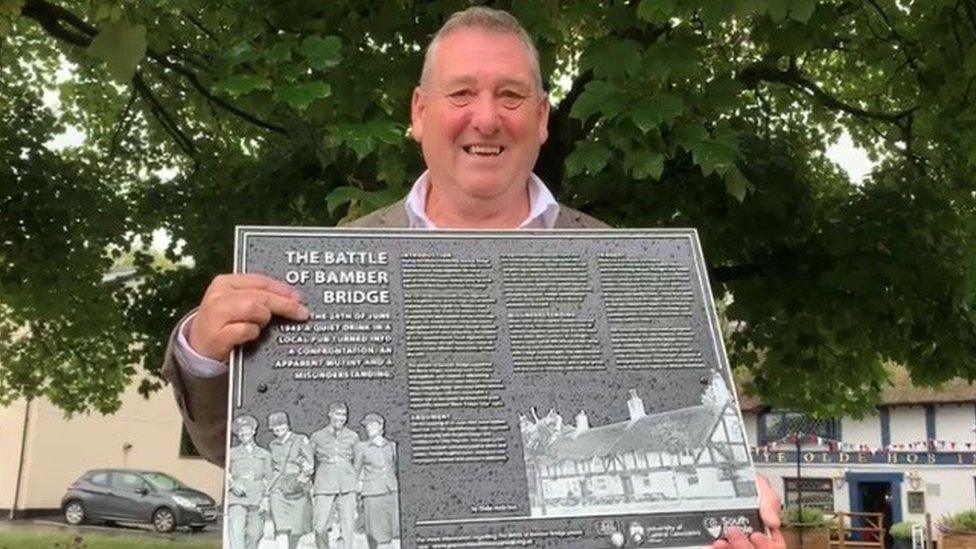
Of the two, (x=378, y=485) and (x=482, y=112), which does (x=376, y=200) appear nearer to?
(x=482, y=112)

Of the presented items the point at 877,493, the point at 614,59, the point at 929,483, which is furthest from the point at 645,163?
the point at 877,493

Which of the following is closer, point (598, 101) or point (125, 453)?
point (598, 101)

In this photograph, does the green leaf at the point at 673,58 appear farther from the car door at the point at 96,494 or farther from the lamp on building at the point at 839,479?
Answer: the lamp on building at the point at 839,479

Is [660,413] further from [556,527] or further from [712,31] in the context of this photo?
[712,31]

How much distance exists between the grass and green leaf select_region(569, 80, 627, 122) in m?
13.0

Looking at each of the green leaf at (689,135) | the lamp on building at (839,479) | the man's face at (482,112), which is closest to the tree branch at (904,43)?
the green leaf at (689,135)

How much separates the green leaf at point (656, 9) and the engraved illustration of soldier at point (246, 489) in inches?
111

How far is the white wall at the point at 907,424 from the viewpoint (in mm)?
33875

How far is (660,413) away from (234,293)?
115 centimetres

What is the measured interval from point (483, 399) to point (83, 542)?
1676 centimetres

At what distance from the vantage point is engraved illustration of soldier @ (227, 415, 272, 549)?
2.39 metres

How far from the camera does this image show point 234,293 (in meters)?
2.55

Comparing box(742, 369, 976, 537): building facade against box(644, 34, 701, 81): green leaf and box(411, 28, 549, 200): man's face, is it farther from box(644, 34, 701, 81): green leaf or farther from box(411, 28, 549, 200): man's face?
box(411, 28, 549, 200): man's face

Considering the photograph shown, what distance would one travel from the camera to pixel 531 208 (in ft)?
10.5
